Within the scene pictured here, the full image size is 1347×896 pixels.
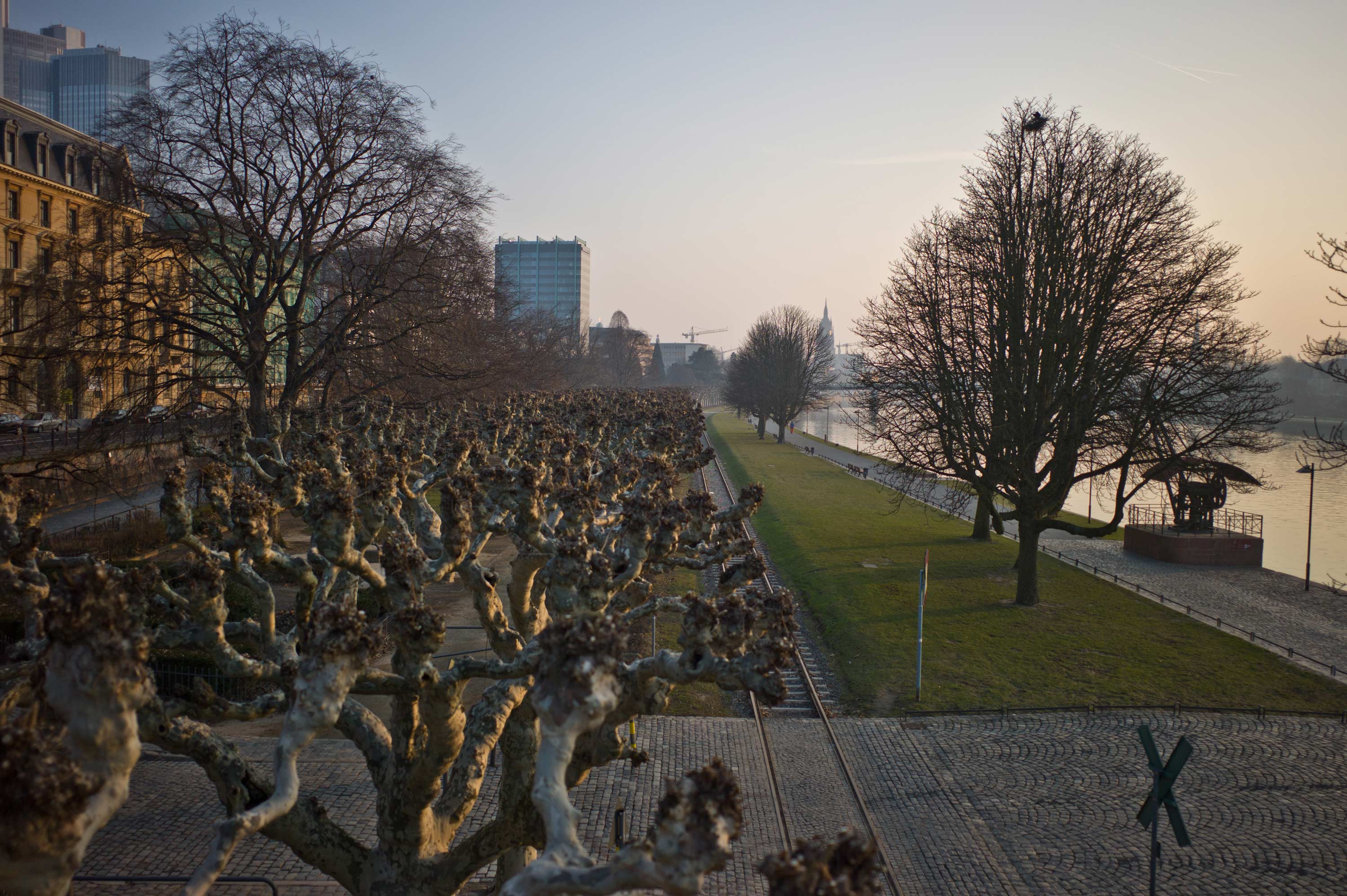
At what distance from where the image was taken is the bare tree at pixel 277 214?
22.8 meters

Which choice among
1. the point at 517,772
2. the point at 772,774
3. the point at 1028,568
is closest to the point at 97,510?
the point at 772,774

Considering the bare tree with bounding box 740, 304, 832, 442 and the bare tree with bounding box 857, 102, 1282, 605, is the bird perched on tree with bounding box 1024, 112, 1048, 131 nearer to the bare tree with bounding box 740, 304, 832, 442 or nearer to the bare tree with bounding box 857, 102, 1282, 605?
the bare tree with bounding box 857, 102, 1282, 605

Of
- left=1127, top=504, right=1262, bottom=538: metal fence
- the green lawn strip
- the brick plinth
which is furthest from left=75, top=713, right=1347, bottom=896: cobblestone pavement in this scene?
left=1127, top=504, right=1262, bottom=538: metal fence

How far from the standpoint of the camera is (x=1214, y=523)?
35.8 metres

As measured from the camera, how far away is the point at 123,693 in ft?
15.4

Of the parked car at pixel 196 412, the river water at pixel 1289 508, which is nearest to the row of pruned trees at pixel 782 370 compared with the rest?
the river water at pixel 1289 508

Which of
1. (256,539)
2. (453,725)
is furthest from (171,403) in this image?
(453,725)

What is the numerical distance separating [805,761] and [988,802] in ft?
9.63

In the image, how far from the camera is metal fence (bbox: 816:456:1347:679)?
64.1 ft

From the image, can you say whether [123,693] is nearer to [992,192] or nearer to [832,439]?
[992,192]

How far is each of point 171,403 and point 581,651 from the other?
23546 millimetres


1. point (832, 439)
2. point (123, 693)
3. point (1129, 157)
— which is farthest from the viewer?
point (832, 439)

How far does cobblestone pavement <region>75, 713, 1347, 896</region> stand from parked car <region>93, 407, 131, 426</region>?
11063 mm

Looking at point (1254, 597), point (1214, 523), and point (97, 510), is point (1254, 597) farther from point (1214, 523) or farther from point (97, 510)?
point (97, 510)
